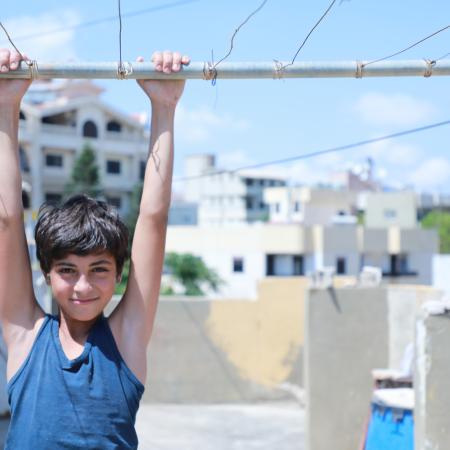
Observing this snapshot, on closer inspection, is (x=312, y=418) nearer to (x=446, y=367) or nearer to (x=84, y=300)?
(x=446, y=367)

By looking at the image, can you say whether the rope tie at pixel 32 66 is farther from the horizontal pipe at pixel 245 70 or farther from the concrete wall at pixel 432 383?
the concrete wall at pixel 432 383

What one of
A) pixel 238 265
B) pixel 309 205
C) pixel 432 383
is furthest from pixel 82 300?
pixel 309 205

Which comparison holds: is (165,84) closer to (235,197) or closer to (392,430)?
(392,430)

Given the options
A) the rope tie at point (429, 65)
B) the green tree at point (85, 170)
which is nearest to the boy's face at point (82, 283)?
the rope tie at point (429, 65)

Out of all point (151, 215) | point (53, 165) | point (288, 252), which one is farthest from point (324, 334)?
point (53, 165)

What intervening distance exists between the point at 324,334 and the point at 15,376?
5.49 m

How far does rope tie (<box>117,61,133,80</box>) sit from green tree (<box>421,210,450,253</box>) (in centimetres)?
4991

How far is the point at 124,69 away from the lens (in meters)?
2.04

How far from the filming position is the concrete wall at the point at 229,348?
10375 millimetres

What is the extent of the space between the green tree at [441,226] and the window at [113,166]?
20.1 metres

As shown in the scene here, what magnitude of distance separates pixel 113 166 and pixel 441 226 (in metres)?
Result: 21.5

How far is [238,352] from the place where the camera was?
10656 mm

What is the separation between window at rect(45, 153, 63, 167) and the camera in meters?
39.2

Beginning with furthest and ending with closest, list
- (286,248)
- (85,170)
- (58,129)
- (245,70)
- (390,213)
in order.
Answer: (390,213) → (58,129) → (85,170) → (286,248) → (245,70)
